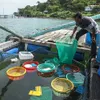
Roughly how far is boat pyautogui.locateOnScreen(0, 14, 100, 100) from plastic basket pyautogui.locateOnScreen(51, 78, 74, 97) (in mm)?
110

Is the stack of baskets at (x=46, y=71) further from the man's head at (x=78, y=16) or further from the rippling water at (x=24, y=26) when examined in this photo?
the rippling water at (x=24, y=26)

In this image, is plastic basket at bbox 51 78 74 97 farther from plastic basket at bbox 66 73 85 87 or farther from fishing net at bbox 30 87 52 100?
plastic basket at bbox 66 73 85 87

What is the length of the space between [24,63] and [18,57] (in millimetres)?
661

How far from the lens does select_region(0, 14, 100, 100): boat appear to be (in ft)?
11.2

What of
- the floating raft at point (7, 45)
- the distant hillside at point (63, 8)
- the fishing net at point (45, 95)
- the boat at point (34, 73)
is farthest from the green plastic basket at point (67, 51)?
the distant hillside at point (63, 8)

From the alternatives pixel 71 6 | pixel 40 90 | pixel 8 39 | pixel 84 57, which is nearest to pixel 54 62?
pixel 84 57

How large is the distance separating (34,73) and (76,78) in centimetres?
134

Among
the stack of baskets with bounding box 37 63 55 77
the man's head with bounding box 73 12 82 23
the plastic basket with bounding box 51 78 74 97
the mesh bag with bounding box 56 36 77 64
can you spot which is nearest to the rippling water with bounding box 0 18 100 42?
the mesh bag with bounding box 56 36 77 64

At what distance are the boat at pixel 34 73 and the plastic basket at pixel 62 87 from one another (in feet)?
0.36

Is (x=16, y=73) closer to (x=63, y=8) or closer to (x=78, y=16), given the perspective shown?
(x=78, y=16)

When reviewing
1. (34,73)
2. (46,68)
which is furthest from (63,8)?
(34,73)

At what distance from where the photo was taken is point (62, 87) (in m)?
4.00

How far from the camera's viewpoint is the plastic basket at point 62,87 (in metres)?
3.82

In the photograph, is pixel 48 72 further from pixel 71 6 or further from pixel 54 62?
pixel 71 6
